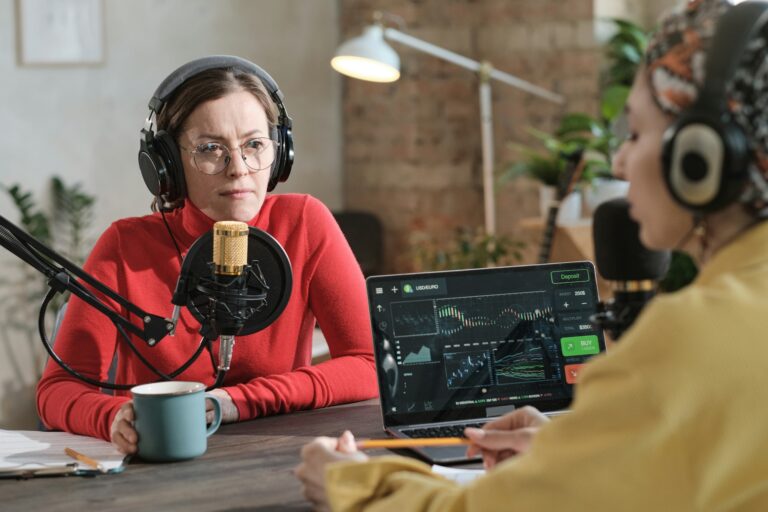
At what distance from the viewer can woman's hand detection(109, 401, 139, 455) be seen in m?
1.32

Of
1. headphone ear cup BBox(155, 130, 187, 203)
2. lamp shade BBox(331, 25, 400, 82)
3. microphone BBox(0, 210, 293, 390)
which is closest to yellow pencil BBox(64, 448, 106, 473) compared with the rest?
microphone BBox(0, 210, 293, 390)

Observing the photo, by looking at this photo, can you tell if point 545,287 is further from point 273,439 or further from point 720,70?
point 720,70

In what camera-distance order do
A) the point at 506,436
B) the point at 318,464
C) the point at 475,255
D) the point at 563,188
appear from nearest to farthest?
the point at 318,464
the point at 506,436
the point at 563,188
the point at 475,255

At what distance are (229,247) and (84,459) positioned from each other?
34cm

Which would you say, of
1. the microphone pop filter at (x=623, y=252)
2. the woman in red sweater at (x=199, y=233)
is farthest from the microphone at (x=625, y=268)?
the woman in red sweater at (x=199, y=233)

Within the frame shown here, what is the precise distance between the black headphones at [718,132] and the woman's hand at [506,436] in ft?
1.47

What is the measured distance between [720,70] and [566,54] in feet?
12.6

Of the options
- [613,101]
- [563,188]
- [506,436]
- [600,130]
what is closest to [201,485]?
[506,436]

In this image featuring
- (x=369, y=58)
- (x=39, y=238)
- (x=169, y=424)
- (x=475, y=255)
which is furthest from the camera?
(x=475, y=255)

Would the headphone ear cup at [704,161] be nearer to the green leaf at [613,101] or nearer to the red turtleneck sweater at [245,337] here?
the red turtleneck sweater at [245,337]

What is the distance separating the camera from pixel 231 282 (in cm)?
135

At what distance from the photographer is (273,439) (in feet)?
4.69

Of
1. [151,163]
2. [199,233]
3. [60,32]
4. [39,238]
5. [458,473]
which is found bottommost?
[458,473]

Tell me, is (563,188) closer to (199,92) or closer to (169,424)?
(199,92)
